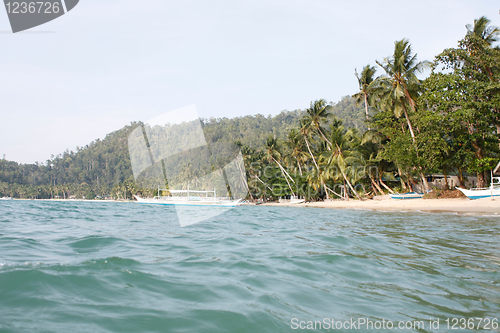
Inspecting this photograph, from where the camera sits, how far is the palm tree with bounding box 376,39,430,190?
90.1 feet

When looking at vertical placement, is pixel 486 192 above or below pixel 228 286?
below

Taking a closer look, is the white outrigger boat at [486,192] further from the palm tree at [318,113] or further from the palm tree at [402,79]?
the palm tree at [318,113]

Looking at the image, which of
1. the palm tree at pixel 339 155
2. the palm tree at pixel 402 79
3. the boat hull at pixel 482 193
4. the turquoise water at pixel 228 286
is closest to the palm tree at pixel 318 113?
the palm tree at pixel 339 155

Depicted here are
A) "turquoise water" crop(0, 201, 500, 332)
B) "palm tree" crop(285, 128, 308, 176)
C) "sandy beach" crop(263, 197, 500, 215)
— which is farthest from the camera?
"palm tree" crop(285, 128, 308, 176)

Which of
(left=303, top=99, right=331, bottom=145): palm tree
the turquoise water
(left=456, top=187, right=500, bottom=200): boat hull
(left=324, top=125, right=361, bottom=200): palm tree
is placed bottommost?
(left=456, top=187, right=500, bottom=200): boat hull

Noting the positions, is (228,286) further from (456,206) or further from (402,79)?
(402,79)

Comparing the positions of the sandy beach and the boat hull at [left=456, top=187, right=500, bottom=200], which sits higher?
the boat hull at [left=456, top=187, right=500, bottom=200]

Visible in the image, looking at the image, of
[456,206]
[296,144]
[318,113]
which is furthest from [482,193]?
[296,144]

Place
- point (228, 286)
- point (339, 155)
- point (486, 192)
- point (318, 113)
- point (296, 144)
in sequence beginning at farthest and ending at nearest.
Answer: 1. point (296, 144)
2. point (318, 113)
3. point (339, 155)
4. point (486, 192)
5. point (228, 286)

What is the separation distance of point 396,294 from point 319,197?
1808 inches

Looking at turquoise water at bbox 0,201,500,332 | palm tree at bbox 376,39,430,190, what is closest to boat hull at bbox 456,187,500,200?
palm tree at bbox 376,39,430,190

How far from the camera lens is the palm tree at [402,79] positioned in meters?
27.5

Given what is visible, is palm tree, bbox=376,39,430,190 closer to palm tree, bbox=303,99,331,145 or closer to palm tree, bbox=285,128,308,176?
palm tree, bbox=303,99,331,145

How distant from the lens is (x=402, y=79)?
91.2 feet
